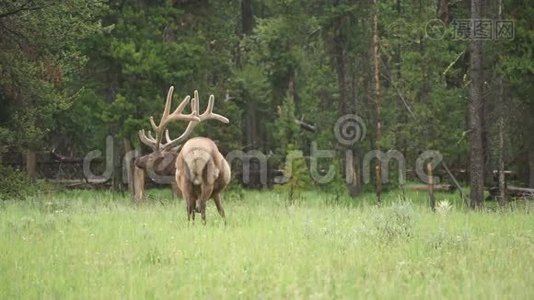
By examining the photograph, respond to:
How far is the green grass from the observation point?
259 inches

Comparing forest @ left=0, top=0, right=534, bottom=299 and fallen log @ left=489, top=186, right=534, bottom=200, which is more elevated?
forest @ left=0, top=0, right=534, bottom=299

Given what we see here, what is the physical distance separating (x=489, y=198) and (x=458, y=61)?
5.07 metres

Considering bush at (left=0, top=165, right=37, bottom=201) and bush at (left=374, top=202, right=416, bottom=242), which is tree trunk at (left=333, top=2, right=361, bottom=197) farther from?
bush at (left=374, top=202, right=416, bottom=242)

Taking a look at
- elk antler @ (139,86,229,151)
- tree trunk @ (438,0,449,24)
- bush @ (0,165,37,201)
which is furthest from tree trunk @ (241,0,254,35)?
bush @ (0,165,37,201)

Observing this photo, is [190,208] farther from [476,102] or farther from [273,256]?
[476,102]

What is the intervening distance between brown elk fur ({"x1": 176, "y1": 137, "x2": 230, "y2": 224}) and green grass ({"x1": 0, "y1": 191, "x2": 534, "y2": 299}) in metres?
0.45

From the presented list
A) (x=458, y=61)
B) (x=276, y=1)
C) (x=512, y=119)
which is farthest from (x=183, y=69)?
(x=512, y=119)

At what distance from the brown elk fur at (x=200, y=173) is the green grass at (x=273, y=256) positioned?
0.45 metres

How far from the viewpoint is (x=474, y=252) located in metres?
8.26

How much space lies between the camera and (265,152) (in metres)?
36.5

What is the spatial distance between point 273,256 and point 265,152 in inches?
1111

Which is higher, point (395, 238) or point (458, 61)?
point (458, 61)

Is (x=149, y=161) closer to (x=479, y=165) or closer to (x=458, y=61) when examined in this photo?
(x=479, y=165)

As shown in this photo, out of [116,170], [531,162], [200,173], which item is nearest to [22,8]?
[200,173]
